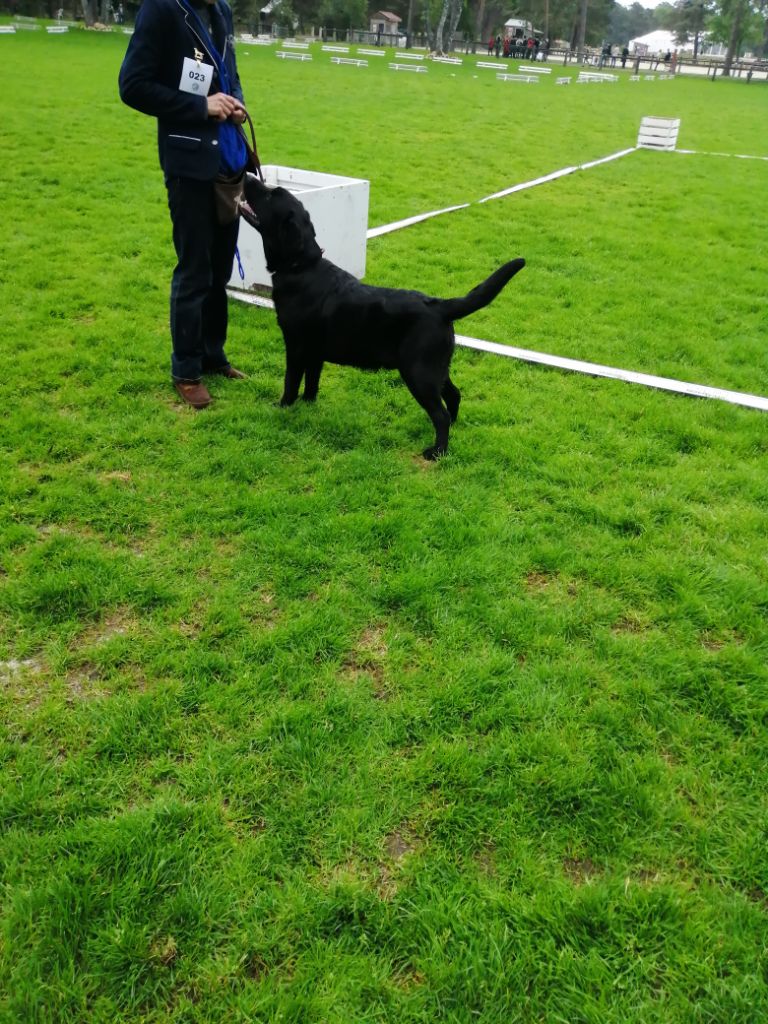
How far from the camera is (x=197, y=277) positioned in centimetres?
383

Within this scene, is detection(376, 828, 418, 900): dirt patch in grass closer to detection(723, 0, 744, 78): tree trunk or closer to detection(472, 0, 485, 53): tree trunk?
detection(723, 0, 744, 78): tree trunk

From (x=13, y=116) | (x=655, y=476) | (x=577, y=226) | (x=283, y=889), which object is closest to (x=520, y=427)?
(x=655, y=476)

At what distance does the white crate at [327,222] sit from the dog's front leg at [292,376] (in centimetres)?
176

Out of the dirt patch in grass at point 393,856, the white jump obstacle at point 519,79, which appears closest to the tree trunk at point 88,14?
the white jump obstacle at point 519,79

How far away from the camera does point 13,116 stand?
38.9 ft

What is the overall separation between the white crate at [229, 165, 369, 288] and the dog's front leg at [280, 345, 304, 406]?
5.78 ft

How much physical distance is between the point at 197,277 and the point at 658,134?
1322 cm

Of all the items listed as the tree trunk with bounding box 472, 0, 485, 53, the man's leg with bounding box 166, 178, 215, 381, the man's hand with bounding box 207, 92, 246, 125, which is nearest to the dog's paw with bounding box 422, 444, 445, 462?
the man's leg with bounding box 166, 178, 215, 381

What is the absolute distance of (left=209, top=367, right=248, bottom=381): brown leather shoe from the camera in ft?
14.4

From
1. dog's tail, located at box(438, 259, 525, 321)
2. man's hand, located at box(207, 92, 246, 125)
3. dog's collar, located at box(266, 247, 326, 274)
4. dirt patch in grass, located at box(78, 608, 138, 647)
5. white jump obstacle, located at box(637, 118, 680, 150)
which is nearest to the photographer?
dirt patch in grass, located at box(78, 608, 138, 647)

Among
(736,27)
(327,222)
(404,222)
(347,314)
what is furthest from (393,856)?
(736,27)

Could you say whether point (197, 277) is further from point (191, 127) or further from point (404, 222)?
point (404, 222)

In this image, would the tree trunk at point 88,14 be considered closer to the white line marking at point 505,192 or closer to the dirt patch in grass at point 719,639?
the white line marking at point 505,192

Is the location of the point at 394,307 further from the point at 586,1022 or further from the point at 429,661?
the point at 586,1022
